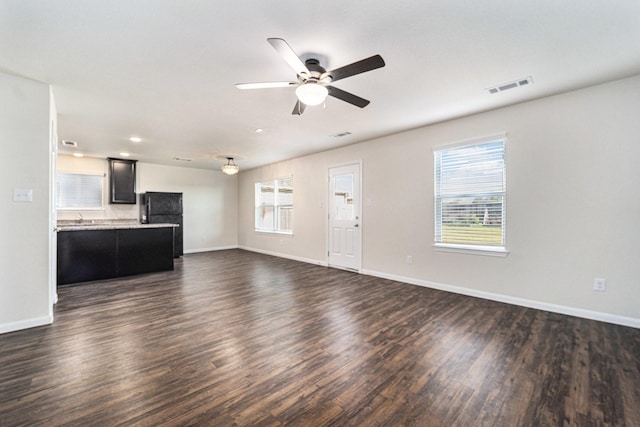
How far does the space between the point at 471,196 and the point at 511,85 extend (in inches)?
58.2

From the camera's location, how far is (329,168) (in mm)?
5957

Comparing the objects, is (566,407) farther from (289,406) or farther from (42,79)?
(42,79)

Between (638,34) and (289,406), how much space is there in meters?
3.70

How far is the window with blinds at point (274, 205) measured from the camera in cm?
721

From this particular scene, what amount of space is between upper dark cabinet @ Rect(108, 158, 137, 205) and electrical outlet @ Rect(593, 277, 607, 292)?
8.76 meters

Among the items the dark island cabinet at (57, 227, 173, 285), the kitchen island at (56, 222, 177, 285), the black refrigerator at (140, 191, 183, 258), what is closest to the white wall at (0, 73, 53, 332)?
the kitchen island at (56, 222, 177, 285)

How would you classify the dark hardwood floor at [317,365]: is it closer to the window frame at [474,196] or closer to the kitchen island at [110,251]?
the window frame at [474,196]

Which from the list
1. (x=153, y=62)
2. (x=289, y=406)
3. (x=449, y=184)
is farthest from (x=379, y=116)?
(x=289, y=406)

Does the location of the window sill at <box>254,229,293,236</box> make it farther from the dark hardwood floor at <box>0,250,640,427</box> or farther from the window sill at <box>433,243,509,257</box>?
the window sill at <box>433,243,509,257</box>

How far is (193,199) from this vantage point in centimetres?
816

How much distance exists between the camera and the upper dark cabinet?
670 cm

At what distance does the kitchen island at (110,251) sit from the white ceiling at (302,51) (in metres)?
1.86

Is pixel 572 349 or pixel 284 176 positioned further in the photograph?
pixel 284 176

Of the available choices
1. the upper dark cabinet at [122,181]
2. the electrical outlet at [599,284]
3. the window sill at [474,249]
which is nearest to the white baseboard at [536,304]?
the electrical outlet at [599,284]
